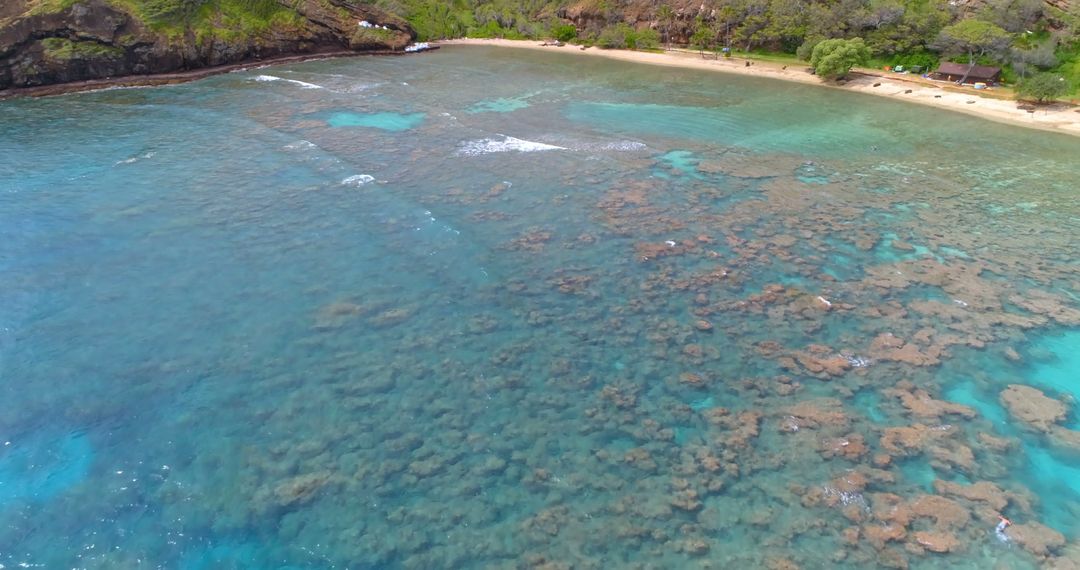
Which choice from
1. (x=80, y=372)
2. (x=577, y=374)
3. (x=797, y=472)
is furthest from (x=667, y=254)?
(x=80, y=372)

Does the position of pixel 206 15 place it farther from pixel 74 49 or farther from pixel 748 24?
pixel 748 24

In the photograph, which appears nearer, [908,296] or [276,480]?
[276,480]

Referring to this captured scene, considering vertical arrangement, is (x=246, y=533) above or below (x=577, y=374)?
below

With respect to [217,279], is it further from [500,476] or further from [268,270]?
[500,476]

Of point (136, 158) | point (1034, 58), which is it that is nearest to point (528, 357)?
point (136, 158)

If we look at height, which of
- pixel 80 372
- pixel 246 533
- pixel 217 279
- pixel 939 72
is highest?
pixel 939 72

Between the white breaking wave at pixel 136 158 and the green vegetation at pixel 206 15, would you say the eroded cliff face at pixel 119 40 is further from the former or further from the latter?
the white breaking wave at pixel 136 158

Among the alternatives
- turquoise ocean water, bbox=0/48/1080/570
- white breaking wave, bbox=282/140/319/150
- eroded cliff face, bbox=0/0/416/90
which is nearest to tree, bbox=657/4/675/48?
eroded cliff face, bbox=0/0/416/90
